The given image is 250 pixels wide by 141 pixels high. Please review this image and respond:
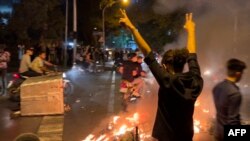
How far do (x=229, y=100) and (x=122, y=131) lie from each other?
454cm

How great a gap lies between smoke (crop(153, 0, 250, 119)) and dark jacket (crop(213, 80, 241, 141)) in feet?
34.3

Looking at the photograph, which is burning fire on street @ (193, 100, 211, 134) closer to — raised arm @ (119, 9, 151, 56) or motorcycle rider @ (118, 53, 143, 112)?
motorcycle rider @ (118, 53, 143, 112)

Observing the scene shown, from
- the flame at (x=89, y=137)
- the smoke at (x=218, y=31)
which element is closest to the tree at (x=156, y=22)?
the smoke at (x=218, y=31)

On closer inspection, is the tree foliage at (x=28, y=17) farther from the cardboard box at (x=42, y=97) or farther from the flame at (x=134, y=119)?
the flame at (x=134, y=119)

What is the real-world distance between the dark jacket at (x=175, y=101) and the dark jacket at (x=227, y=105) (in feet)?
2.39

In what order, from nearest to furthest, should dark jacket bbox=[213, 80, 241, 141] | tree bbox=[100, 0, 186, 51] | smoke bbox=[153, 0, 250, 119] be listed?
1. dark jacket bbox=[213, 80, 241, 141]
2. smoke bbox=[153, 0, 250, 119]
3. tree bbox=[100, 0, 186, 51]

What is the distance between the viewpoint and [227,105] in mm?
4629

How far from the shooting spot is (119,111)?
1252 centimetres

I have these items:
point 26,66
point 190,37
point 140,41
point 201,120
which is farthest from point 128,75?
point 140,41

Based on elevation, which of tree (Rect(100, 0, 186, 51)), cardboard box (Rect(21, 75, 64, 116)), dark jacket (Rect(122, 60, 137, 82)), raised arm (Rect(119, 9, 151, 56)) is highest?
tree (Rect(100, 0, 186, 51))

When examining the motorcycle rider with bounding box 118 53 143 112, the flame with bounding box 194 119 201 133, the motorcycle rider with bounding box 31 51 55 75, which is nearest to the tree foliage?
the motorcycle rider with bounding box 31 51 55 75

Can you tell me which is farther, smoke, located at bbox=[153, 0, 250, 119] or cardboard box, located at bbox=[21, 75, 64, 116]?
smoke, located at bbox=[153, 0, 250, 119]

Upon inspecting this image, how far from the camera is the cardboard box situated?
11.6 m

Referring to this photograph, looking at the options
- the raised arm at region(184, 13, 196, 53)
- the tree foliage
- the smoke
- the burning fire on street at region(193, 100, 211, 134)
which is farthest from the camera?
the tree foliage
